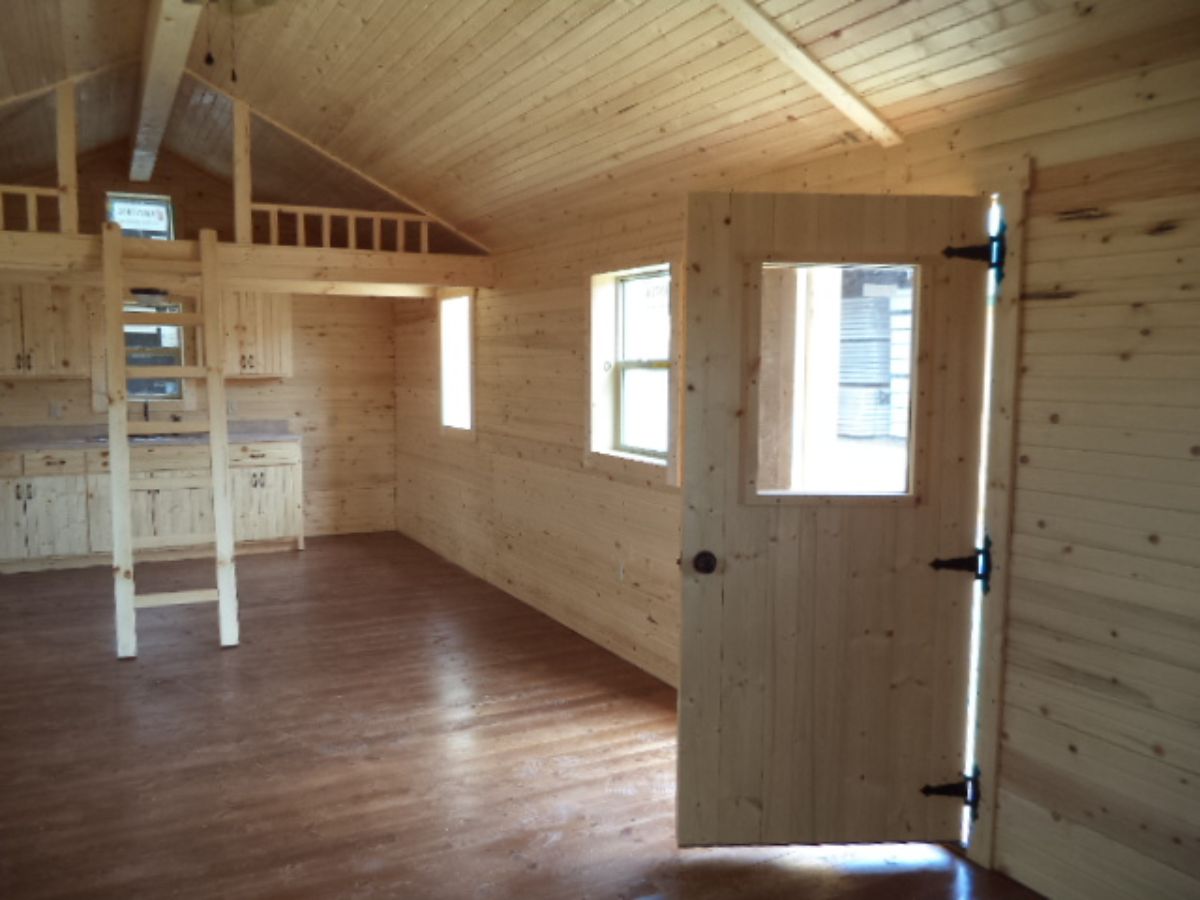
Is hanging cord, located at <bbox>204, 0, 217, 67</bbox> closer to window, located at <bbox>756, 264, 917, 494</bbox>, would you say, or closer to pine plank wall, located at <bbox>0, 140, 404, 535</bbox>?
pine plank wall, located at <bbox>0, 140, 404, 535</bbox>

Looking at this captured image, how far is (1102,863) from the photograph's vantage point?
273cm

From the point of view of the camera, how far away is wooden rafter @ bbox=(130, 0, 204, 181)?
14.3ft

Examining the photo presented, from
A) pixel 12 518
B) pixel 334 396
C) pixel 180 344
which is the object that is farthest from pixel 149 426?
pixel 334 396

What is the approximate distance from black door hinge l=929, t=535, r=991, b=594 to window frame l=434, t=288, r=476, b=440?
4.67 meters

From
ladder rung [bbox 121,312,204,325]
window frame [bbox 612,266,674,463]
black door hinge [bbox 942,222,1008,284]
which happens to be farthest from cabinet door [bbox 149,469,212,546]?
black door hinge [bbox 942,222,1008,284]

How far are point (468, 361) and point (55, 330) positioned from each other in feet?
10.8

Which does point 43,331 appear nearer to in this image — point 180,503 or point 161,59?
point 180,503

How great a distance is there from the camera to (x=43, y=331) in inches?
292

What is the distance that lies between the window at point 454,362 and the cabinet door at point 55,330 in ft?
9.39

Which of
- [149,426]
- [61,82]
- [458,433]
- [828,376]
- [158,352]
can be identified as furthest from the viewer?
[158,352]

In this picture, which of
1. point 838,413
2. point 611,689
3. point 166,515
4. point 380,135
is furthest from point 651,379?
point 166,515

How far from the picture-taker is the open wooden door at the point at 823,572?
2.96m

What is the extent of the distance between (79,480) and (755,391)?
6.35 metres

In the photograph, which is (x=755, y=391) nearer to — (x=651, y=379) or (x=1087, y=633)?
(x=1087, y=633)
